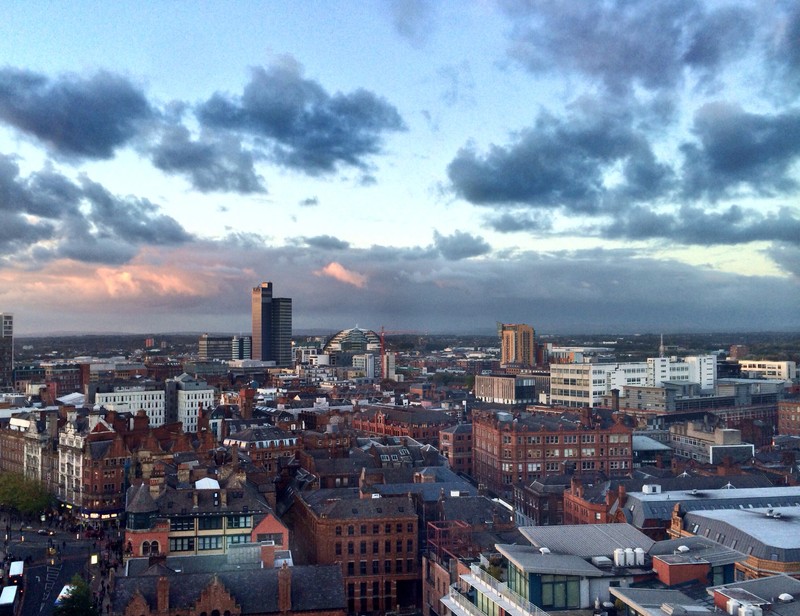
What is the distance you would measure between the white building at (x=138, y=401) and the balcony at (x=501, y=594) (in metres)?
129

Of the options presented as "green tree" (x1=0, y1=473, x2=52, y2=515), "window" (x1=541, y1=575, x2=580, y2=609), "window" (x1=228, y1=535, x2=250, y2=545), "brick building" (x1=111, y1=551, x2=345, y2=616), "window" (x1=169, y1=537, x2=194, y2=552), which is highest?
"window" (x1=541, y1=575, x2=580, y2=609)

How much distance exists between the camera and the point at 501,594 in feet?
177

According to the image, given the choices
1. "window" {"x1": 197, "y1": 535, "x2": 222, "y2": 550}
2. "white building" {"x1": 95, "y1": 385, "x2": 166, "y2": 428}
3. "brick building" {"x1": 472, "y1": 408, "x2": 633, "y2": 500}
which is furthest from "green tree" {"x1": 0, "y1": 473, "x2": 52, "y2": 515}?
"brick building" {"x1": 472, "y1": 408, "x2": 633, "y2": 500}

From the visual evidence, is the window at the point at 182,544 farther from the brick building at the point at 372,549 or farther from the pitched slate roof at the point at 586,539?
the pitched slate roof at the point at 586,539

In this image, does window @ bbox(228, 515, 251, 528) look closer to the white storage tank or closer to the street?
the street

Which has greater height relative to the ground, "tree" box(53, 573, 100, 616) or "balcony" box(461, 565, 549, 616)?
"balcony" box(461, 565, 549, 616)

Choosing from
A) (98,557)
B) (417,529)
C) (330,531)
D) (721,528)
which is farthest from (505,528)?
(98,557)

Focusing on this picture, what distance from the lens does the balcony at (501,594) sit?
49156 millimetres

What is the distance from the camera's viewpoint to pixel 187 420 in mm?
181750

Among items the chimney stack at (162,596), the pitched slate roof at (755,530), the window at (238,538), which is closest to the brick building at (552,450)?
the window at (238,538)

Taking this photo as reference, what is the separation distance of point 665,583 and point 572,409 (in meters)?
134

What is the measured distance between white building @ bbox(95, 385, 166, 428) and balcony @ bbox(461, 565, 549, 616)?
422ft

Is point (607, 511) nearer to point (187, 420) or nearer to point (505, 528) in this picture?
point (505, 528)

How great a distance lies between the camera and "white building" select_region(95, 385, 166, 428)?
176 m
